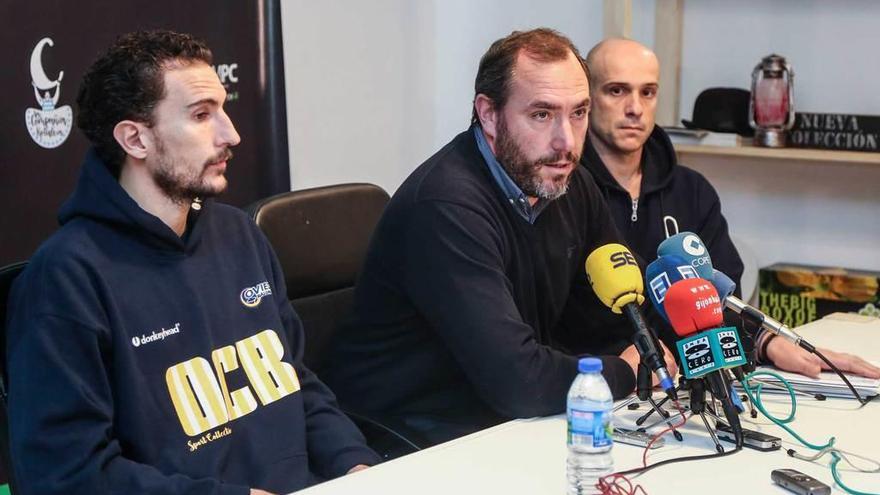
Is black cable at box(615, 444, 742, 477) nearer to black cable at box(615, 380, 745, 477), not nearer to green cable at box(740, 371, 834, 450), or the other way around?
black cable at box(615, 380, 745, 477)

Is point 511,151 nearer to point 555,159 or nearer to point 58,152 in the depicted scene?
point 555,159

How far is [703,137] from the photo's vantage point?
381 centimetres

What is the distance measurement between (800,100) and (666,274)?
2.16 meters

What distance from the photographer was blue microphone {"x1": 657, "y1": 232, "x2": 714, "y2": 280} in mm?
2012

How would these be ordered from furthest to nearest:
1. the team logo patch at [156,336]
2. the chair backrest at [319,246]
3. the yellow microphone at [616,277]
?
1. the chair backrest at [319,246]
2. the yellow microphone at [616,277]
3. the team logo patch at [156,336]

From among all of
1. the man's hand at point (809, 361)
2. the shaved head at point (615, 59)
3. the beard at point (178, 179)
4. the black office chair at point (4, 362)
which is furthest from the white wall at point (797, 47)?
the black office chair at point (4, 362)

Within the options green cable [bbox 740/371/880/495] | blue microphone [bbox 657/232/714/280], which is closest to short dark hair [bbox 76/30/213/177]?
blue microphone [bbox 657/232/714/280]

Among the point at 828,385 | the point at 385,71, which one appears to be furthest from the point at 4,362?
the point at 385,71

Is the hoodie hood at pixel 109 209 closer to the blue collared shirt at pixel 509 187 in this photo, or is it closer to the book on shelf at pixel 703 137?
the blue collared shirt at pixel 509 187

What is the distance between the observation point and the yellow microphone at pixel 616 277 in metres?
1.99

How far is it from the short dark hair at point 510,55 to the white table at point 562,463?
685 mm

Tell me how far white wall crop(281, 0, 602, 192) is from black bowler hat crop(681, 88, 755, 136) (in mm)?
536

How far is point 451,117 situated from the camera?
4.44 metres

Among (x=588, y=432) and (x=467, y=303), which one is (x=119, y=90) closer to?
(x=467, y=303)
